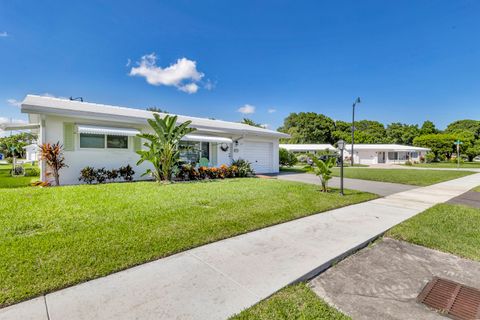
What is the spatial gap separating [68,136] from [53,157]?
1.40 meters

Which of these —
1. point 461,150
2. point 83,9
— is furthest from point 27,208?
point 461,150

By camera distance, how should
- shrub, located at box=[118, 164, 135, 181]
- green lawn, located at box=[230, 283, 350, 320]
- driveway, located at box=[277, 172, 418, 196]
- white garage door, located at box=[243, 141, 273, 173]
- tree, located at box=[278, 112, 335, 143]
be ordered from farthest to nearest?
tree, located at box=[278, 112, 335, 143] → white garage door, located at box=[243, 141, 273, 173] → shrub, located at box=[118, 164, 135, 181] → driveway, located at box=[277, 172, 418, 196] → green lawn, located at box=[230, 283, 350, 320]

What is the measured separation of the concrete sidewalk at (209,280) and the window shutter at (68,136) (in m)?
10.1

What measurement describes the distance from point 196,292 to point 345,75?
27016 mm

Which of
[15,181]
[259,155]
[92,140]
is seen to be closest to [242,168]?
[259,155]

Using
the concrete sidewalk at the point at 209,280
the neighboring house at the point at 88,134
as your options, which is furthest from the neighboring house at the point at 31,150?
the concrete sidewalk at the point at 209,280

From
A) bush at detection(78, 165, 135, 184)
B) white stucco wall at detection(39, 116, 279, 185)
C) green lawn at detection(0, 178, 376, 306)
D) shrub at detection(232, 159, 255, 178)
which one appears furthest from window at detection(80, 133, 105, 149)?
shrub at detection(232, 159, 255, 178)

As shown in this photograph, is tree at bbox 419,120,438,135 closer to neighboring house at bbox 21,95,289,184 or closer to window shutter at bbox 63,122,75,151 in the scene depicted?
neighboring house at bbox 21,95,289,184

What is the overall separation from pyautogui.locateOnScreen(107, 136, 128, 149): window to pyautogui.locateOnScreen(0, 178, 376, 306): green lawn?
12.3 ft

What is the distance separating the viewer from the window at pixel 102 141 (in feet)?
37.0

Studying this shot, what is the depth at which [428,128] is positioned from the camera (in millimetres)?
68562

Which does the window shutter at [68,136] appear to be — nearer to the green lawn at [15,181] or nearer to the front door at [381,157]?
the green lawn at [15,181]

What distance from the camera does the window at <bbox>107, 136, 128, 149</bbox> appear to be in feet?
39.0

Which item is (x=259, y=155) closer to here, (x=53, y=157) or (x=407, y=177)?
(x=407, y=177)
